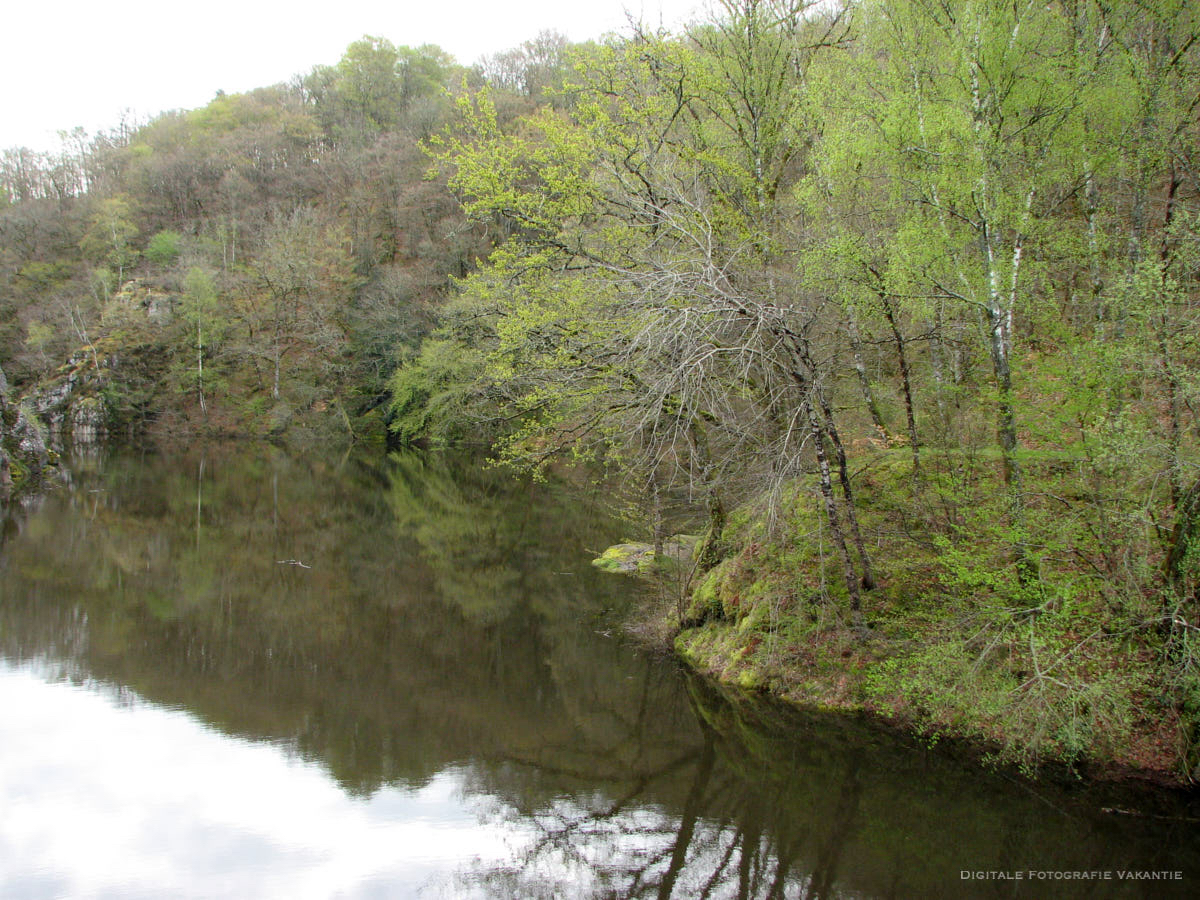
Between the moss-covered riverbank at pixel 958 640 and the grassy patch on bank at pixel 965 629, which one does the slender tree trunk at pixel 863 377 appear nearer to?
the grassy patch on bank at pixel 965 629

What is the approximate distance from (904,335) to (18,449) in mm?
36539

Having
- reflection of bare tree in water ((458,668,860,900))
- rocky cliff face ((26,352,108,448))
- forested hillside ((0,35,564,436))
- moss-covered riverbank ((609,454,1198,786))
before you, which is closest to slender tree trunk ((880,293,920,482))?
moss-covered riverbank ((609,454,1198,786))

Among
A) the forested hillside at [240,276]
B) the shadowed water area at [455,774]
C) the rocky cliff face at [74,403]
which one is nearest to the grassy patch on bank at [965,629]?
the shadowed water area at [455,774]

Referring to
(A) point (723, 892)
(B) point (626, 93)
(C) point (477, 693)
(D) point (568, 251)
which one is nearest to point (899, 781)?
(A) point (723, 892)

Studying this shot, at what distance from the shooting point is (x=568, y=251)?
45.8 ft

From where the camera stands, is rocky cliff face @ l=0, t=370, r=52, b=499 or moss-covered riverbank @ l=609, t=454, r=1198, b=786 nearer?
moss-covered riverbank @ l=609, t=454, r=1198, b=786

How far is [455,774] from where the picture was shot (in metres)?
9.52

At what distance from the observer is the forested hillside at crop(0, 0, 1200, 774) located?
27.6ft

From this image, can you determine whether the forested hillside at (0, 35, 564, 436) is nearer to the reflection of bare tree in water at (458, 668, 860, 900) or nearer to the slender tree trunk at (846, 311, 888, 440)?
the slender tree trunk at (846, 311, 888, 440)

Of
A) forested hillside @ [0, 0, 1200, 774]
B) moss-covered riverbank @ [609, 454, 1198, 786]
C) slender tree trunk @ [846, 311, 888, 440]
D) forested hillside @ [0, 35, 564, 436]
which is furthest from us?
forested hillside @ [0, 35, 564, 436]

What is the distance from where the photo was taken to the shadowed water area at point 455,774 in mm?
7594

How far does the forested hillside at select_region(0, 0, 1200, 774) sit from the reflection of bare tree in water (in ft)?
7.36

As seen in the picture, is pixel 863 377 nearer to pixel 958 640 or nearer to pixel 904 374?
pixel 904 374

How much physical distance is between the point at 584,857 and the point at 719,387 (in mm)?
5695
